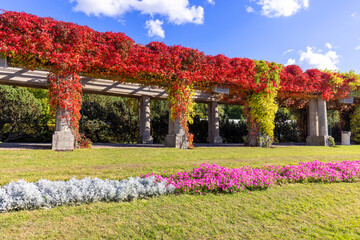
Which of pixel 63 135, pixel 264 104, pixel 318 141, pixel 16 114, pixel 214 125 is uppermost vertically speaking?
pixel 264 104

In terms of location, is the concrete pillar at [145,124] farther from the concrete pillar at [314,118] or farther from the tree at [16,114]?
the concrete pillar at [314,118]

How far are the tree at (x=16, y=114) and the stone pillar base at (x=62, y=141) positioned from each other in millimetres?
10490

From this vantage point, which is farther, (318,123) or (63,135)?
Result: (318,123)

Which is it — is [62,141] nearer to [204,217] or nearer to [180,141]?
[180,141]

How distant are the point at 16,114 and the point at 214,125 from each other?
1466 cm

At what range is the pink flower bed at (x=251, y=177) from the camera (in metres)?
4.07

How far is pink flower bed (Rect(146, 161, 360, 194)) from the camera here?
4074 mm

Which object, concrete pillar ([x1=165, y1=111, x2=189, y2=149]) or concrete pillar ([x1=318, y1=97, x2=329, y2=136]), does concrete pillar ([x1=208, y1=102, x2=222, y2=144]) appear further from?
concrete pillar ([x1=165, y1=111, x2=189, y2=149])

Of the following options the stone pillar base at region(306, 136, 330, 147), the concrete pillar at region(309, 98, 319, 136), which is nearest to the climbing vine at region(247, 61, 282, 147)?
the concrete pillar at region(309, 98, 319, 136)

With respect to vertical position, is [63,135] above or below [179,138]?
above

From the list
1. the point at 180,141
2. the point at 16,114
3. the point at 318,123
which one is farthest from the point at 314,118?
the point at 16,114

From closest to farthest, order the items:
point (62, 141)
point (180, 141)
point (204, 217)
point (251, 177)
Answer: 1. point (204, 217)
2. point (251, 177)
3. point (62, 141)
4. point (180, 141)

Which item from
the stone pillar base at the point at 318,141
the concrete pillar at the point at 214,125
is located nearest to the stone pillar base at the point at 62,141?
the concrete pillar at the point at 214,125

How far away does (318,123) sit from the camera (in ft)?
45.6
